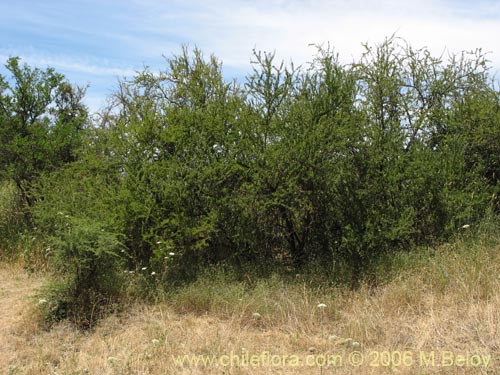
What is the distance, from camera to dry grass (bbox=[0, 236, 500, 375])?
16.1 feet

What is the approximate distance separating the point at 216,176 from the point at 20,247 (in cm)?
536

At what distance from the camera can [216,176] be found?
762cm

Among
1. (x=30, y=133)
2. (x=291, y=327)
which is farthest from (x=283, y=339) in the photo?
(x=30, y=133)

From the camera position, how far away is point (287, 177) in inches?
291

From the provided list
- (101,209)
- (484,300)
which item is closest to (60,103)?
(101,209)

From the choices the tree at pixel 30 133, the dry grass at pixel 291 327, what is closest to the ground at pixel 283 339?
the dry grass at pixel 291 327

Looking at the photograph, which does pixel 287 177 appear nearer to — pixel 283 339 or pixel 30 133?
pixel 283 339

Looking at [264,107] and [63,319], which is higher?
[264,107]

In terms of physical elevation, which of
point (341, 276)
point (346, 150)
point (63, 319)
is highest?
point (346, 150)

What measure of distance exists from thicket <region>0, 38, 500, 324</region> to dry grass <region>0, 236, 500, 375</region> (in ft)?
2.61

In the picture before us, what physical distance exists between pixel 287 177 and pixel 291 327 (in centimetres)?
250

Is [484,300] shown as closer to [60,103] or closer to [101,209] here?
[101,209]

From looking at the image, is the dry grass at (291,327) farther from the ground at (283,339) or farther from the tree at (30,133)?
the tree at (30,133)

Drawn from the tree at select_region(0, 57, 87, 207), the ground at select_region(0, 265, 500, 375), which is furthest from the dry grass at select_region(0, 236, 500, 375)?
the tree at select_region(0, 57, 87, 207)
